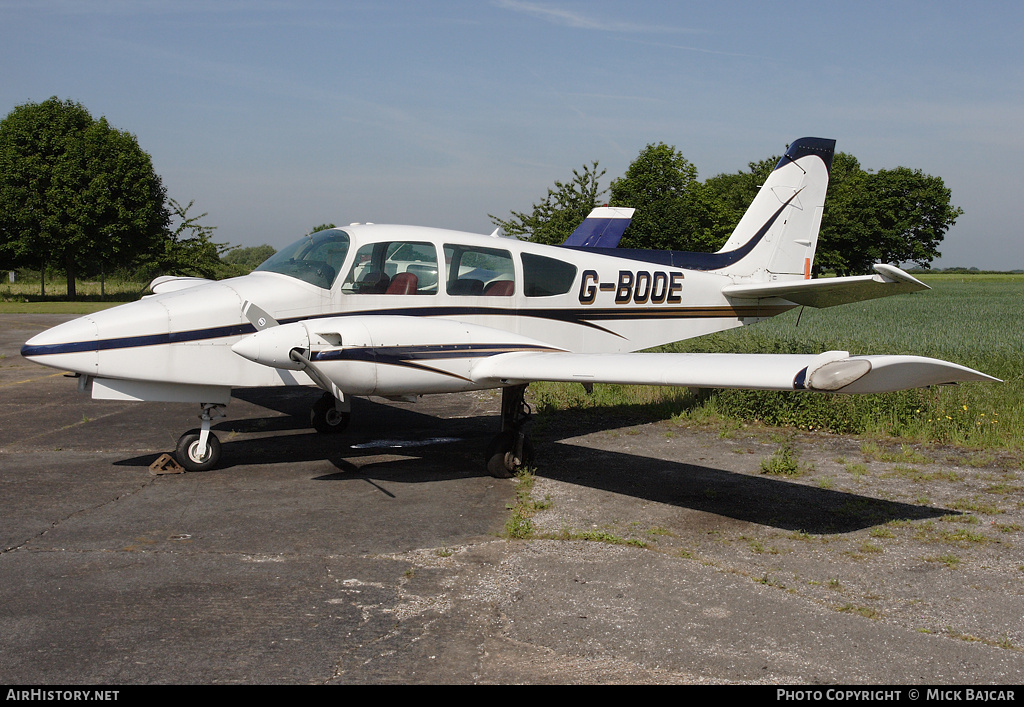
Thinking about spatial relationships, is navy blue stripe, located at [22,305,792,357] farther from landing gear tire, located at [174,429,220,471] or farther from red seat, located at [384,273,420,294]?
landing gear tire, located at [174,429,220,471]

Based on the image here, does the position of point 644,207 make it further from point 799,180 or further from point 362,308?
point 362,308

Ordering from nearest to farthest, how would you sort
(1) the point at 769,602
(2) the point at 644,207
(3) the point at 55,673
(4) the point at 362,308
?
(3) the point at 55,673
(1) the point at 769,602
(4) the point at 362,308
(2) the point at 644,207

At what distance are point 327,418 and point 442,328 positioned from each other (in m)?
3.57

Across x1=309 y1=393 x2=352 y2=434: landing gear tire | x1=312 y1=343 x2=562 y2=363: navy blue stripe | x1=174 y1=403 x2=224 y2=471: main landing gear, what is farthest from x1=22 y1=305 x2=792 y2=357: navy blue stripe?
x1=309 y1=393 x2=352 y2=434: landing gear tire

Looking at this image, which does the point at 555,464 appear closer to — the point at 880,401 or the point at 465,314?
the point at 465,314

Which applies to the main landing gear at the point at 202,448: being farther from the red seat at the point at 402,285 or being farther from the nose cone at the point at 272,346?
the red seat at the point at 402,285

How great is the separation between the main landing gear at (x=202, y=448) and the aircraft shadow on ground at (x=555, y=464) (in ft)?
0.99

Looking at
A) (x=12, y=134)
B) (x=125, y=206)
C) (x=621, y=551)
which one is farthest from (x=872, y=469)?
(x=12, y=134)

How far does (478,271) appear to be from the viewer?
28.5 feet

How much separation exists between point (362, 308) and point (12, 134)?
48.9 metres

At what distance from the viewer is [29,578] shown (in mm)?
5312

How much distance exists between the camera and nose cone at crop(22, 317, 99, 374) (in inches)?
281

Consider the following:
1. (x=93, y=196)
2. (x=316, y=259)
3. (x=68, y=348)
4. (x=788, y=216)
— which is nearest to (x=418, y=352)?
(x=316, y=259)

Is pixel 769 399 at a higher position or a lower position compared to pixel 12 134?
lower
